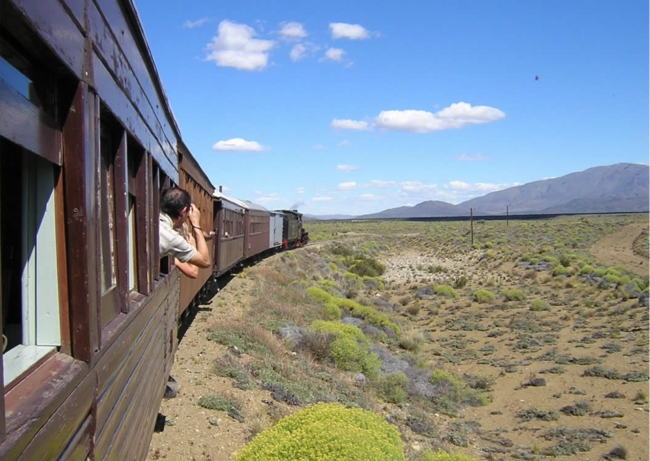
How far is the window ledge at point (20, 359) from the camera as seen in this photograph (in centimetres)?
180

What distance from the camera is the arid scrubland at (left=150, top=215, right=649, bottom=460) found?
938 cm

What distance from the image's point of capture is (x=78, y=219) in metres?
2.21

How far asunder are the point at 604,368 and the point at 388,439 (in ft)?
45.1

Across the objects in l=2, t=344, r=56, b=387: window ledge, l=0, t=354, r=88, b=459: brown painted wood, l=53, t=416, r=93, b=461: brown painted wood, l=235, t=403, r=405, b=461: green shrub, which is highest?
l=2, t=344, r=56, b=387: window ledge

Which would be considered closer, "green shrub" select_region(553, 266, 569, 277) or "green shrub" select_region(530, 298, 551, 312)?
"green shrub" select_region(530, 298, 551, 312)

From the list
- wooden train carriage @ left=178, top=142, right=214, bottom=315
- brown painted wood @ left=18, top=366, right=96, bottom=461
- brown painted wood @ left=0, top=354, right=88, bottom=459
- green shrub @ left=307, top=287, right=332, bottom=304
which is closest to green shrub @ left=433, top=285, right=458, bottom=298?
green shrub @ left=307, top=287, right=332, bottom=304

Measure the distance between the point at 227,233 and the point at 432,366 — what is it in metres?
6.99

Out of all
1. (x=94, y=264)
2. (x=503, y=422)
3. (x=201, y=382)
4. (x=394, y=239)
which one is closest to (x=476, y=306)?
(x=503, y=422)

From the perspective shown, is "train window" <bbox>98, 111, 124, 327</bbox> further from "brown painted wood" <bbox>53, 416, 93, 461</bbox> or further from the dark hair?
the dark hair

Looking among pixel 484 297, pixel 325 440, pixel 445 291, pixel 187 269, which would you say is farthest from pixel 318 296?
pixel 187 269

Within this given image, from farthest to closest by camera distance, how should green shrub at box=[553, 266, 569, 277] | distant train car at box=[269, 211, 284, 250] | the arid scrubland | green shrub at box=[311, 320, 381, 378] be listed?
distant train car at box=[269, 211, 284, 250]
green shrub at box=[553, 266, 569, 277]
green shrub at box=[311, 320, 381, 378]
the arid scrubland

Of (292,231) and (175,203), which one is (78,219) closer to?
(175,203)

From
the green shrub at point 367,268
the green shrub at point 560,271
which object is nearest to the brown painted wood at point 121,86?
the green shrub at point 560,271

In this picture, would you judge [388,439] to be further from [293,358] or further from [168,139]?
[293,358]
